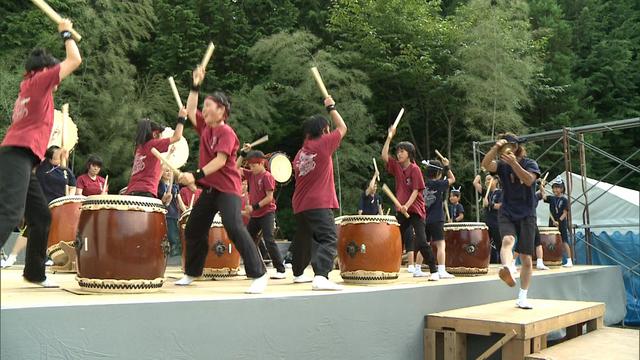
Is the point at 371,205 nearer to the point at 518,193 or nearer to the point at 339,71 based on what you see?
the point at 518,193

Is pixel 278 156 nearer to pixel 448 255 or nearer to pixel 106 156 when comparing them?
pixel 448 255

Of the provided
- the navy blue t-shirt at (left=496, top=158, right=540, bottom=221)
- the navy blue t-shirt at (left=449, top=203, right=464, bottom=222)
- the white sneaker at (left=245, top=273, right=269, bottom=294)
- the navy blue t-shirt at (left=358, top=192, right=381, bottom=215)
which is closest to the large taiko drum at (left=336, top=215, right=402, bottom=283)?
the navy blue t-shirt at (left=496, top=158, right=540, bottom=221)

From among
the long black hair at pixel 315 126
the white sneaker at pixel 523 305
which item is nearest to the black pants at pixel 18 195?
the long black hair at pixel 315 126

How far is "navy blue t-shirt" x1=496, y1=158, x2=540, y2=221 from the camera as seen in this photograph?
16.7 ft

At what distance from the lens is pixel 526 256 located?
16.7 ft

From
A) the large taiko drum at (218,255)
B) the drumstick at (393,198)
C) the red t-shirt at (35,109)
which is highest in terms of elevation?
the red t-shirt at (35,109)

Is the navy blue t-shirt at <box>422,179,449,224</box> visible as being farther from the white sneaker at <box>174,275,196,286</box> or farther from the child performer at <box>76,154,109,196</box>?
the child performer at <box>76,154,109,196</box>

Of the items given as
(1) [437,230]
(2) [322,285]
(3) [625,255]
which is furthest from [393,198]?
(3) [625,255]

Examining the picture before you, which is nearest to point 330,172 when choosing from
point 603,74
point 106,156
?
point 106,156

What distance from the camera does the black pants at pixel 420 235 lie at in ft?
21.1

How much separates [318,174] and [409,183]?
1.76m

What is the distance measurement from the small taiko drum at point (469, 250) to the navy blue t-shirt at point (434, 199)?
534 millimetres

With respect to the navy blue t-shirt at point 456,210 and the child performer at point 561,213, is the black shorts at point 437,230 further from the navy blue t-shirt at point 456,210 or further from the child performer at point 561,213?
the navy blue t-shirt at point 456,210

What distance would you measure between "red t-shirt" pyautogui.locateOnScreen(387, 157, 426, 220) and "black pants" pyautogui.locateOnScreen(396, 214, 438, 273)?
76 millimetres
